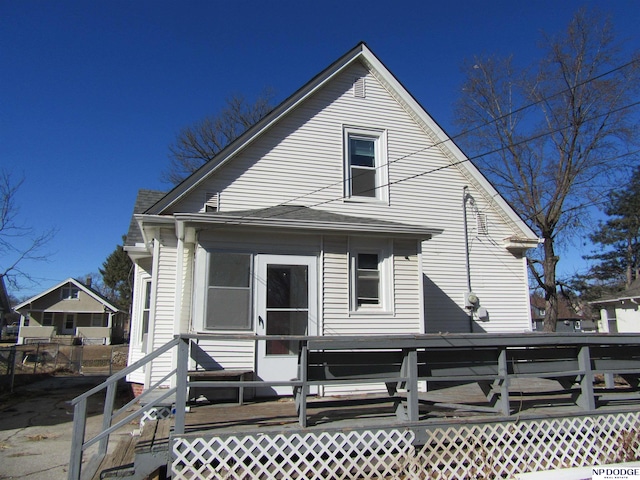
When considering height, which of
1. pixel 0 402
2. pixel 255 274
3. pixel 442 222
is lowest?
pixel 0 402

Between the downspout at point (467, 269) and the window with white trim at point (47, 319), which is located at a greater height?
the downspout at point (467, 269)

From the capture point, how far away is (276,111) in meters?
10.4

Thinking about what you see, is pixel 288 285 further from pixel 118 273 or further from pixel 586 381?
pixel 118 273

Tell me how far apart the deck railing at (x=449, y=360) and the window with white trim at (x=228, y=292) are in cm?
182

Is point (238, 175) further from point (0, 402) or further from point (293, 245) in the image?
point (0, 402)

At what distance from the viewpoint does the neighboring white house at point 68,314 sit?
3894cm

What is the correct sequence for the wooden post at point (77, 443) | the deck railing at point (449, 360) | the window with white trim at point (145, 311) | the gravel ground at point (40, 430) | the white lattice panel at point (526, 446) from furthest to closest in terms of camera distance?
the window with white trim at point (145, 311) < the gravel ground at point (40, 430) < the white lattice panel at point (526, 446) < the deck railing at point (449, 360) < the wooden post at point (77, 443)

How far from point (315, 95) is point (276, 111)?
1101 mm

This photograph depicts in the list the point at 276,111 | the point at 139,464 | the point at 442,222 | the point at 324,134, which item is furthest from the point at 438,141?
the point at 139,464

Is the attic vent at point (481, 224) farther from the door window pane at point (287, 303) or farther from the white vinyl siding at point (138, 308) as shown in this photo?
the white vinyl siding at point (138, 308)

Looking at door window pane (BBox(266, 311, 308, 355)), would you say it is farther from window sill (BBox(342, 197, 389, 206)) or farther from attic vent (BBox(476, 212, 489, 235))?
attic vent (BBox(476, 212, 489, 235))

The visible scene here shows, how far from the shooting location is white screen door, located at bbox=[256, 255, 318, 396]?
7.93 m

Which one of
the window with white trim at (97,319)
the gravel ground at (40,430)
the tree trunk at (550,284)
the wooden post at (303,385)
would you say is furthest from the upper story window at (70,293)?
the wooden post at (303,385)

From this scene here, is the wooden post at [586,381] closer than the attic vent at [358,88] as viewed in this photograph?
Yes
